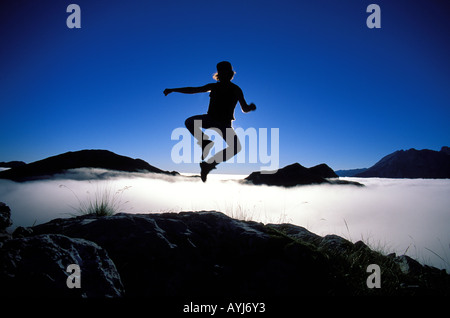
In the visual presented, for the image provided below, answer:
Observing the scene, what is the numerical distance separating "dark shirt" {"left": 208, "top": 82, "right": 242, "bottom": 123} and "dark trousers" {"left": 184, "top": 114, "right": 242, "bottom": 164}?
124 millimetres

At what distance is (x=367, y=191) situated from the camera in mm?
112062

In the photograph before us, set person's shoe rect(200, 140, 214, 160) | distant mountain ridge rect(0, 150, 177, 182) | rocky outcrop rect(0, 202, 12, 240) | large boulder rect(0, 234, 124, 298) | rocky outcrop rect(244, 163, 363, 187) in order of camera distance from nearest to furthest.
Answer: large boulder rect(0, 234, 124, 298) < rocky outcrop rect(0, 202, 12, 240) < person's shoe rect(200, 140, 214, 160) < distant mountain ridge rect(0, 150, 177, 182) < rocky outcrop rect(244, 163, 363, 187)

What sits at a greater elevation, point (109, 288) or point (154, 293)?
point (109, 288)

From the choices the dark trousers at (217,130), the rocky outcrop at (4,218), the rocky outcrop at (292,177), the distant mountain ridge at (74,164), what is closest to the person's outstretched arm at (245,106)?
the dark trousers at (217,130)

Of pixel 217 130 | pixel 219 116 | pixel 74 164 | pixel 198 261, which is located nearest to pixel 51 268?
pixel 198 261

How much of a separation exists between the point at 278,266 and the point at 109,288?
8.30 ft

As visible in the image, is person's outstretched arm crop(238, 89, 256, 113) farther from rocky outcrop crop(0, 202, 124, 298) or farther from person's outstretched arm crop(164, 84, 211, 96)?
rocky outcrop crop(0, 202, 124, 298)

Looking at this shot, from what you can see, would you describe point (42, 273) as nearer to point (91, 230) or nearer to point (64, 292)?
point (64, 292)

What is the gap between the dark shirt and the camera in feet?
14.8

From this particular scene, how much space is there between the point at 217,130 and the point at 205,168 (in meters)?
0.87

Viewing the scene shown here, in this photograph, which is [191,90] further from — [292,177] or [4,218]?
[292,177]

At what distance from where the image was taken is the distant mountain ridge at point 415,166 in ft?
513

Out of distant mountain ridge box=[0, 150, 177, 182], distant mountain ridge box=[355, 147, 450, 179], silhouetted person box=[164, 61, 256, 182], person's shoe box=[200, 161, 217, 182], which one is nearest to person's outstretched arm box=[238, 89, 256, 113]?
silhouetted person box=[164, 61, 256, 182]
